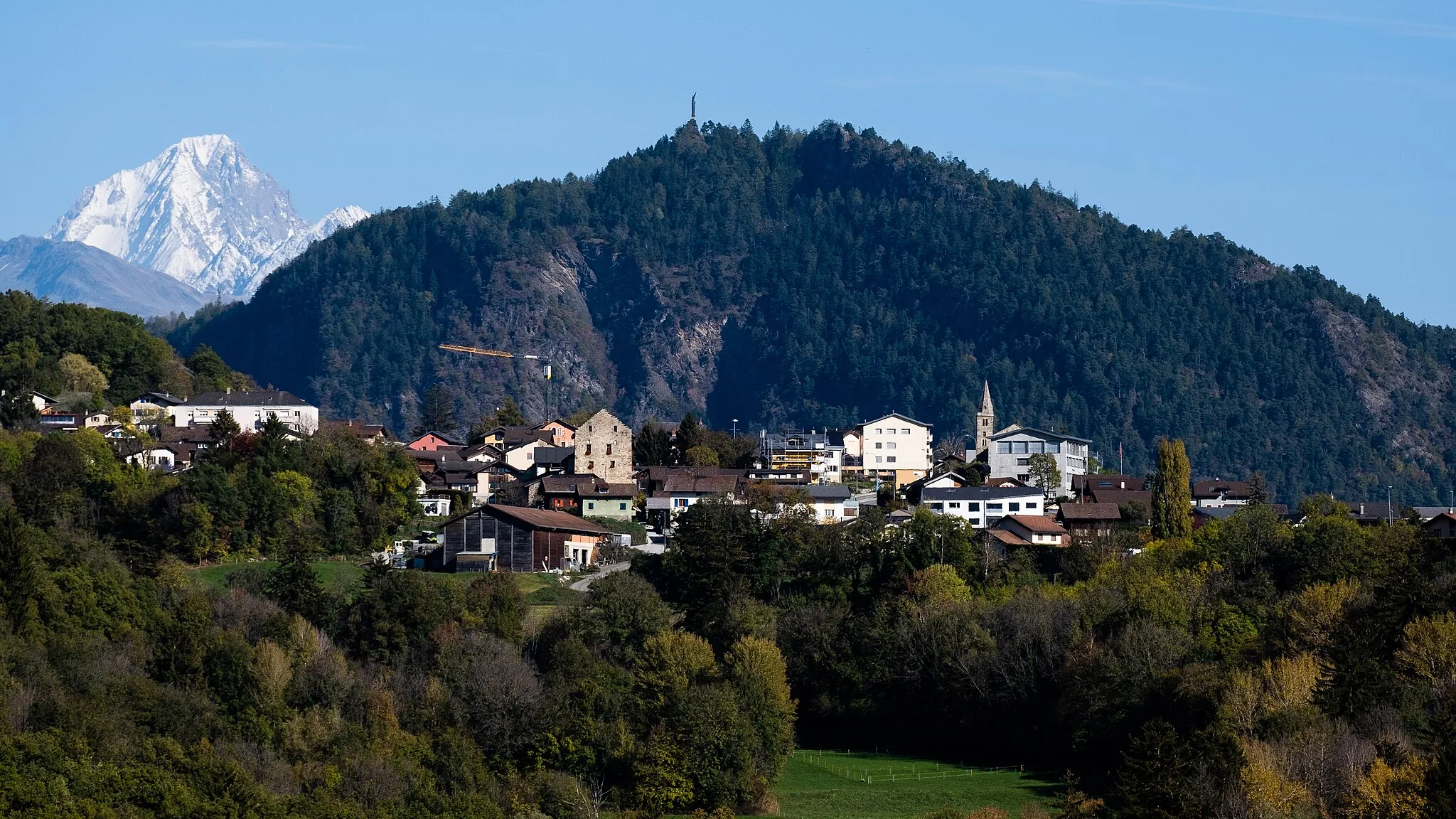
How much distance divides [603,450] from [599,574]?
18.1 metres

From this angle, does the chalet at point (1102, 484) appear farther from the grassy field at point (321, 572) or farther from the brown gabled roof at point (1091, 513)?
the grassy field at point (321, 572)

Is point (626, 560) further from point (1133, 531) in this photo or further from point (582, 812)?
point (582, 812)

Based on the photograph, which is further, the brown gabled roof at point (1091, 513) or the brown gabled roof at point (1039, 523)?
the brown gabled roof at point (1091, 513)

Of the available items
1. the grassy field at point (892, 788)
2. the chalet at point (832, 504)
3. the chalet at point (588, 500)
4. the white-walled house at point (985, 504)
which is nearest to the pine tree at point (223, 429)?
the chalet at point (588, 500)

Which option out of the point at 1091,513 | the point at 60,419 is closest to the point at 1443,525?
the point at 1091,513

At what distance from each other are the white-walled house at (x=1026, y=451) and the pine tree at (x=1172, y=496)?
23.8 metres

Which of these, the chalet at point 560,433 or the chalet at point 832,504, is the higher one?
the chalet at point 560,433

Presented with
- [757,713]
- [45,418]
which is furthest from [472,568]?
[45,418]

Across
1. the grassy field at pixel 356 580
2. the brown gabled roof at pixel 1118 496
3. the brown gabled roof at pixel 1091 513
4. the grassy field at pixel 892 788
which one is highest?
the brown gabled roof at pixel 1118 496

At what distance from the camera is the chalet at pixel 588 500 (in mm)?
83438

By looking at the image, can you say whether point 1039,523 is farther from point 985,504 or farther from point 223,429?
point 223,429

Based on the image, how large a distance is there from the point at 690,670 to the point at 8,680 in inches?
710

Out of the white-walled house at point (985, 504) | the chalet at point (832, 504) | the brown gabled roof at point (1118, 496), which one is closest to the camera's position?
the white-walled house at point (985, 504)

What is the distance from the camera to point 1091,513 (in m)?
81.5
